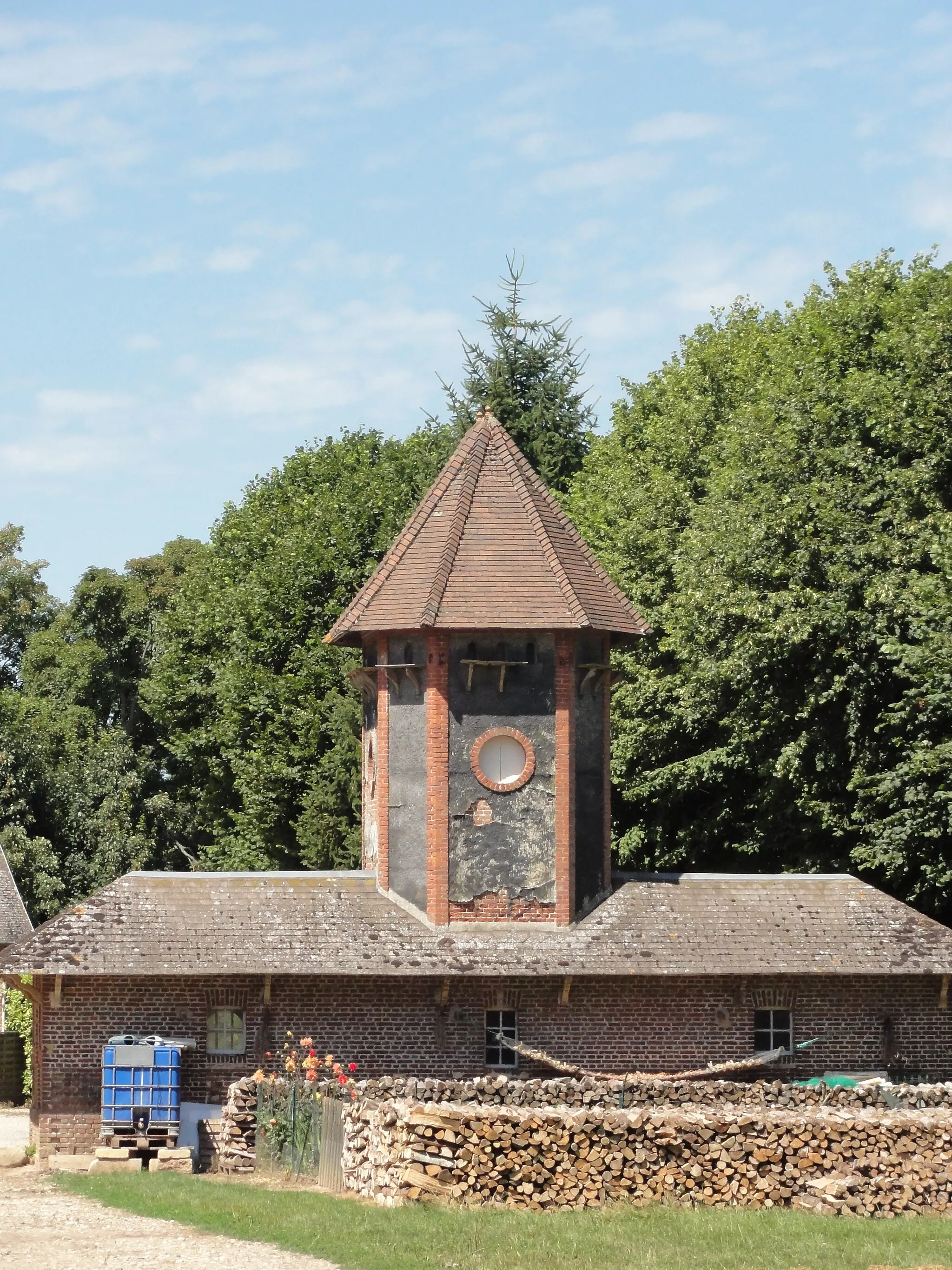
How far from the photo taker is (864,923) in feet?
90.1

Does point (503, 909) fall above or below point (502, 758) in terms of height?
below

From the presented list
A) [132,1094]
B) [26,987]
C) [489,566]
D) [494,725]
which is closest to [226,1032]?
[132,1094]

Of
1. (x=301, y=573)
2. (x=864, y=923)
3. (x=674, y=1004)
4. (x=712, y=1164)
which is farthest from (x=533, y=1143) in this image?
(x=301, y=573)

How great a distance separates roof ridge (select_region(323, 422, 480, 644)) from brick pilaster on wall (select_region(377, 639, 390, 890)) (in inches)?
28.7

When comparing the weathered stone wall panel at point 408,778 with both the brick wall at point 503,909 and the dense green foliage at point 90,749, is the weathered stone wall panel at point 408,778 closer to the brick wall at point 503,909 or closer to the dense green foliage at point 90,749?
the brick wall at point 503,909

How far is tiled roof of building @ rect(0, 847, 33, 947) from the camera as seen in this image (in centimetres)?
4028

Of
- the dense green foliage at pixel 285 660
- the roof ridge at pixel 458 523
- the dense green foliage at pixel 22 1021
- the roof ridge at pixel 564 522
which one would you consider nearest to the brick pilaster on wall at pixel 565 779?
the roof ridge at pixel 564 522

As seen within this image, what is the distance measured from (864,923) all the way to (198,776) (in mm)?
29528

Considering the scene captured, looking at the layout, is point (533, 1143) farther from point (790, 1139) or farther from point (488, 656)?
point (488, 656)

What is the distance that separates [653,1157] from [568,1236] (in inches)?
90.4

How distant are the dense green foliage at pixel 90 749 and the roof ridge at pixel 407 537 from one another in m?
20.7

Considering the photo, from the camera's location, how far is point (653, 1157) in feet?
65.4

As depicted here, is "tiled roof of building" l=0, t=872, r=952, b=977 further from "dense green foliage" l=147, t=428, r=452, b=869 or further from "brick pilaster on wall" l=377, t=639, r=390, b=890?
"dense green foliage" l=147, t=428, r=452, b=869

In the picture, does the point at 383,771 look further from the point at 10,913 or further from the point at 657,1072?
the point at 10,913
